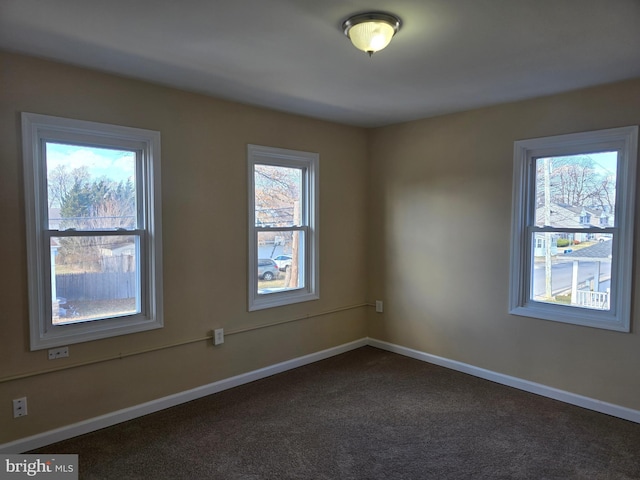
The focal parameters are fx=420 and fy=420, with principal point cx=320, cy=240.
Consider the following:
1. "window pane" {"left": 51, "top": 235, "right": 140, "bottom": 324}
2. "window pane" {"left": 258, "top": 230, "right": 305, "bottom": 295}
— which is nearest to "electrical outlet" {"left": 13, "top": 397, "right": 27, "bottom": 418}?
"window pane" {"left": 51, "top": 235, "right": 140, "bottom": 324}

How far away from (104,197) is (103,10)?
134 centimetres

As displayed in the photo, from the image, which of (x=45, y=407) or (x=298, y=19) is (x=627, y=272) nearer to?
(x=298, y=19)

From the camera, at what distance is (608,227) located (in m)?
3.21

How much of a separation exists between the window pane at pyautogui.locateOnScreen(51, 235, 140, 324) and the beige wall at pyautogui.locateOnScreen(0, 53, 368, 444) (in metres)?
0.20

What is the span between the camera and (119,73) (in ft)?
9.51

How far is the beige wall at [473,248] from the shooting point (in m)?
3.19

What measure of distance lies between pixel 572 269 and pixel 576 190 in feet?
2.10

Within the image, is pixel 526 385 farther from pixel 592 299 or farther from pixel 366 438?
pixel 366 438

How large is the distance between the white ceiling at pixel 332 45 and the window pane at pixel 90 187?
591 mm

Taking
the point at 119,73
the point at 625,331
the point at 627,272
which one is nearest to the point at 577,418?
the point at 625,331

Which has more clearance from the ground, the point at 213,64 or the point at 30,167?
the point at 213,64

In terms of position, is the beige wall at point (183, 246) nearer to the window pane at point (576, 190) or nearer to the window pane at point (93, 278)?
the window pane at point (93, 278)

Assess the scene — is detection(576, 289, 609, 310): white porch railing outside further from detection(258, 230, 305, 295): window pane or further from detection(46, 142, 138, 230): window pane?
detection(46, 142, 138, 230): window pane

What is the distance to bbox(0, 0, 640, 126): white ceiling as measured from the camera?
1999mm
